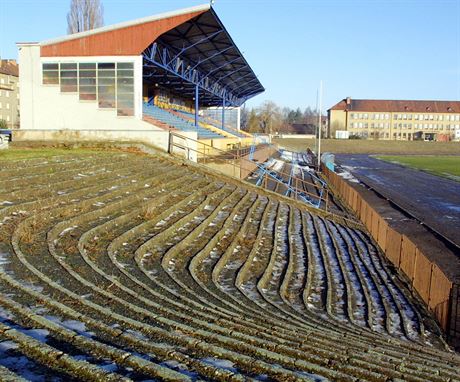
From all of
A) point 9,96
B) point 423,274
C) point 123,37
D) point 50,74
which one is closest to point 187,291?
point 423,274

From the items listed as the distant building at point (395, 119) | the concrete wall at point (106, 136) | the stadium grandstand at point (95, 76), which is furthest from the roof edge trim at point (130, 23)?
the distant building at point (395, 119)

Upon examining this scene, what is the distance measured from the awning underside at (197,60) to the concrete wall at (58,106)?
392 centimetres

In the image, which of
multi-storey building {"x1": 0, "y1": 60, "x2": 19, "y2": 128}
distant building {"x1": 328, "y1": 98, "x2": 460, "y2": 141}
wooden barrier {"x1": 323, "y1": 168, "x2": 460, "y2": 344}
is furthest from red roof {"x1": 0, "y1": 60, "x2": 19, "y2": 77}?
distant building {"x1": 328, "y1": 98, "x2": 460, "y2": 141}

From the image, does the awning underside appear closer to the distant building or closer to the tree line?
the tree line

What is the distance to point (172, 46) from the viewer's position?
33.1m

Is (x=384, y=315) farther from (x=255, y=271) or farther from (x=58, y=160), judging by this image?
(x=58, y=160)

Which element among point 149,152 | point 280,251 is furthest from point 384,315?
point 149,152

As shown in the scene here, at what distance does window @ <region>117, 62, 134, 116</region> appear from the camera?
26391 mm

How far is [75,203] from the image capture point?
11297mm

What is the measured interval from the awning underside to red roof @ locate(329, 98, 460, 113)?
87.2 meters

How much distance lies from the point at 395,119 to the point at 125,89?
126 m

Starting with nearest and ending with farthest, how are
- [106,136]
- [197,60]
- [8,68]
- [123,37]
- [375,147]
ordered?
[106,136] < [123,37] < [197,60] < [8,68] < [375,147]

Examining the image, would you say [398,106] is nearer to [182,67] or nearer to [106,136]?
[182,67]

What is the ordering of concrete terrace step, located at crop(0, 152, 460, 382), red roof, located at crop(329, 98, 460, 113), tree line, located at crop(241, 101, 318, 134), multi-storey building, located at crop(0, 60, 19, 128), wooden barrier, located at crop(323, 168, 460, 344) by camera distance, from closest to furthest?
concrete terrace step, located at crop(0, 152, 460, 382) < wooden barrier, located at crop(323, 168, 460, 344) < multi-storey building, located at crop(0, 60, 19, 128) < tree line, located at crop(241, 101, 318, 134) < red roof, located at crop(329, 98, 460, 113)
